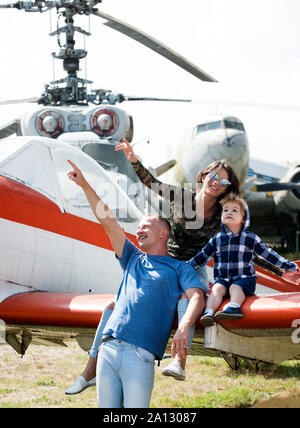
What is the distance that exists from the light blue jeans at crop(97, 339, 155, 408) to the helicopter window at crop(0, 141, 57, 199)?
1.94m

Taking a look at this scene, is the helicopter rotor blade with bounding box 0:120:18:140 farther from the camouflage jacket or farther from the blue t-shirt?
the blue t-shirt

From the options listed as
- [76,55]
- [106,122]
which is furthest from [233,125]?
[106,122]

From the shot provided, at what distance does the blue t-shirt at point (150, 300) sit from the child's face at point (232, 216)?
43cm

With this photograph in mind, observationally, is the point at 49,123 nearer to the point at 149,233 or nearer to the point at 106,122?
the point at 106,122

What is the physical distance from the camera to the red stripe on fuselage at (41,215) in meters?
3.87

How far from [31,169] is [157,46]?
5744mm

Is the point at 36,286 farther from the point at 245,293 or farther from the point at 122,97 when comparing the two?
the point at 122,97

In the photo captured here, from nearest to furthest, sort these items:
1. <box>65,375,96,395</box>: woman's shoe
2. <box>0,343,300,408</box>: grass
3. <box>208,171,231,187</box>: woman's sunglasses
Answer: <box>65,375,96,395</box>: woman's shoe < <box>208,171,231,187</box>: woman's sunglasses < <box>0,343,300,408</box>: grass

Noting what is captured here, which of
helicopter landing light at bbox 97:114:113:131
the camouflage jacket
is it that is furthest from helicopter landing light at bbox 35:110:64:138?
the camouflage jacket

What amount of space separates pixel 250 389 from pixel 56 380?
6.97ft

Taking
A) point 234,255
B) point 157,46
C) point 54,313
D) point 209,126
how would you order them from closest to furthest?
point 234,255 → point 54,313 → point 157,46 → point 209,126

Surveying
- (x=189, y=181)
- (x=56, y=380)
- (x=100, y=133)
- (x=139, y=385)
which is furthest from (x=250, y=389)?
(x=189, y=181)

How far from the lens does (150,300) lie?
8.67ft

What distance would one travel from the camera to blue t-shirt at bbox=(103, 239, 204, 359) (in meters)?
2.59
